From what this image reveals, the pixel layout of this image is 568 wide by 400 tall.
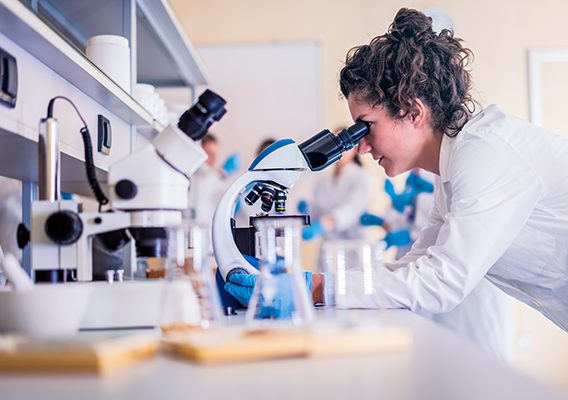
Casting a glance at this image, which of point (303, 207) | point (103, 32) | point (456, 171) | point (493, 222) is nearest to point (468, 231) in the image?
point (493, 222)

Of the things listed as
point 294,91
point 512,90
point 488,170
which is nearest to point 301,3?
point 294,91

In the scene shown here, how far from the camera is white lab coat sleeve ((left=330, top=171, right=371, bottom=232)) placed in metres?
5.15

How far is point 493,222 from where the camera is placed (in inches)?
58.8

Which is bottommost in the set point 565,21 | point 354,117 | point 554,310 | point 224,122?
point 554,310

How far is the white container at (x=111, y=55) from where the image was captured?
2164 millimetres

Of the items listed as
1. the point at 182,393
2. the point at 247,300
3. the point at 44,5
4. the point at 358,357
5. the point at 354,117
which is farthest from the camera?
the point at 44,5

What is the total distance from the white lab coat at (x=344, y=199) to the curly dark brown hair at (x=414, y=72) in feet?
10.8

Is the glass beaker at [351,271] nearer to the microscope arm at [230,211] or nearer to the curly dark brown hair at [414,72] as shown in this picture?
the microscope arm at [230,211]

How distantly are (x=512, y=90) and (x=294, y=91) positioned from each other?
168 centimetres

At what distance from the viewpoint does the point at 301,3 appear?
5613 mm

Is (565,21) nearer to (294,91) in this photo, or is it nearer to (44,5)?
(294,91)

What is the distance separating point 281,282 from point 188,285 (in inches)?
5.2

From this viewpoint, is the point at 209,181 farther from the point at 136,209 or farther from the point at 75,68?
the point at 136,209

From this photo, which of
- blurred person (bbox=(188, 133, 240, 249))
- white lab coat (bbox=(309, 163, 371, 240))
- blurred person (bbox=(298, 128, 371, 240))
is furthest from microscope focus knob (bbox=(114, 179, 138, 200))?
white lab coat (bbox=(309, 163, 371, 240))
